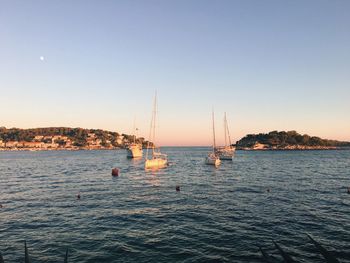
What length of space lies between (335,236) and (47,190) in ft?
139

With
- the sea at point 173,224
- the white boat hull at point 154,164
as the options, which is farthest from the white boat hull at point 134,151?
the sea at point 173,224

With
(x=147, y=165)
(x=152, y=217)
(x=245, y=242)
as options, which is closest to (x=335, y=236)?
(x=245, y=242)

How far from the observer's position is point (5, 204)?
121 feet

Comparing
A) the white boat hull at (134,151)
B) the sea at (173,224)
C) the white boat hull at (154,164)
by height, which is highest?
the white boat hull at (134,151)

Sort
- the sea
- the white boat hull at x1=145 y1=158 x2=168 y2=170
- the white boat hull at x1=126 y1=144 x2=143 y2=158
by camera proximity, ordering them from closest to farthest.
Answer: the sea, the white boat hull at x1=145 y1=158 x2=168 y2=170, the white boat hull at x1=126 y1=144 x2=143 y2=158

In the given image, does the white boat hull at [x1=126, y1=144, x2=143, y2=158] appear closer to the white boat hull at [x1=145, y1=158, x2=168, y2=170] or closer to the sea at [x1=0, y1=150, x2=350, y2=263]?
the white boat hull at [x1=145, y1=158, x2=168, y2=170]

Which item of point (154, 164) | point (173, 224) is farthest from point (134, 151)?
point (173, 224)

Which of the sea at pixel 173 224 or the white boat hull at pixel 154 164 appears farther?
the white boat hull at pixel 154 164

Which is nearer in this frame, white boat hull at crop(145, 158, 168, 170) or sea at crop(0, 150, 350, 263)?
sea at crop(0, 150, 350, 263)

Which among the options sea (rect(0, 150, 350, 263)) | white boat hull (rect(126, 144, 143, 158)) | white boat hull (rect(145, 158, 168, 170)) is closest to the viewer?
sea (rect(0, 150, 350, 263))

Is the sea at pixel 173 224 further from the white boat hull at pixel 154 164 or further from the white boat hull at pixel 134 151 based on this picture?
the white boat hull at pixel 134 151

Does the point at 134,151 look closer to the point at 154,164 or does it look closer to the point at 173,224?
the point at 154,164

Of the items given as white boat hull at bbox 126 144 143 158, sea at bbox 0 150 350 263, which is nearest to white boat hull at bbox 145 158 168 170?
sea at bbox 0 150 350 263

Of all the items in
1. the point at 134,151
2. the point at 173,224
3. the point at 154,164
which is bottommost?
the point at 173,224
